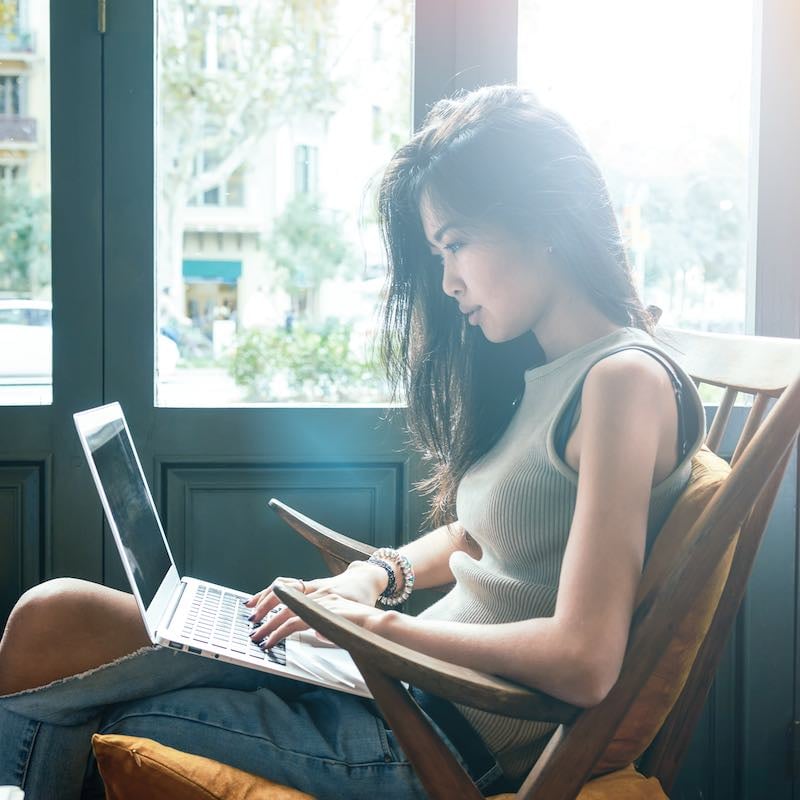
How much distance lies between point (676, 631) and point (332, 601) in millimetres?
393

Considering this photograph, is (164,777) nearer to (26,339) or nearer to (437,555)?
(437,555)

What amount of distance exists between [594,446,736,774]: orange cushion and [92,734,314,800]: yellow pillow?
14.9 inches

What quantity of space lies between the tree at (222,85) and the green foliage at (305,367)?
19 cm

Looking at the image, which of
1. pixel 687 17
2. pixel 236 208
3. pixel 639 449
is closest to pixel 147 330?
pixel 236 208

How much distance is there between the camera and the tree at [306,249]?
6.52 ft

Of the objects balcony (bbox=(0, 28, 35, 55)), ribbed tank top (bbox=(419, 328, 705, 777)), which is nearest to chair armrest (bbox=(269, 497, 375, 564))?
ribbed tank top (bbox=(419, 328, 705, 777))

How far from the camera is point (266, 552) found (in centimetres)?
196

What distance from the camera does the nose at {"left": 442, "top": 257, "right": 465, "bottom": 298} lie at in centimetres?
128

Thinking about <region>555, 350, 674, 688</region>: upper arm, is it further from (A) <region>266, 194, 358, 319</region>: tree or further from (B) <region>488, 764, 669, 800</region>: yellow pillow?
(A) <region>266, 194, 358, 319</region>: tree

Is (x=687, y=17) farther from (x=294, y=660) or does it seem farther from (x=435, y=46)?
(x=294, y=660)

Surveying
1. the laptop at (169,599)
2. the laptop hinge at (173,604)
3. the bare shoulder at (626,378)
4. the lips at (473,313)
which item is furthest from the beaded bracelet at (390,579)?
the bare shoulder at (626,378)

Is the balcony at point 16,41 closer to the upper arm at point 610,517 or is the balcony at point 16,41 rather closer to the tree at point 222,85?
the tree at point 222,85

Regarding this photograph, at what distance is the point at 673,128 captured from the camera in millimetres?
2064

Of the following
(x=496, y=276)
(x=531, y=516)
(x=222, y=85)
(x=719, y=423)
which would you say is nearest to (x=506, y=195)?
(x=496, y=276)
